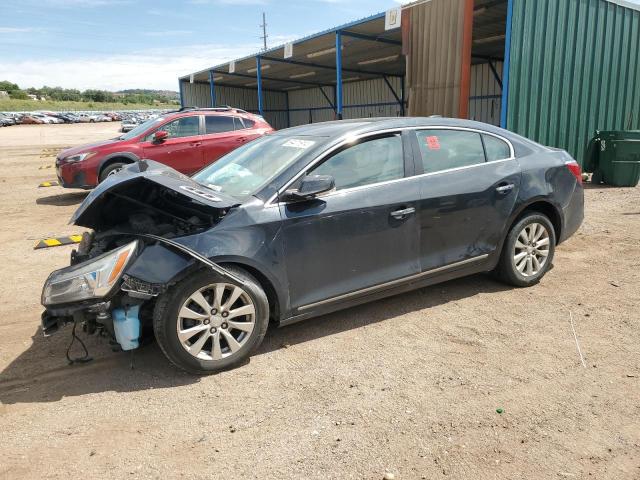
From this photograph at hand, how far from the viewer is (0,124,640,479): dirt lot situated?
7.91ft

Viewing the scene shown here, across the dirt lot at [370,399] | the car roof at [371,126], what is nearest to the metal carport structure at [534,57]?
the car roof at [371,126]

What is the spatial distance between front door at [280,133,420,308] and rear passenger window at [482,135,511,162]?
890 mm

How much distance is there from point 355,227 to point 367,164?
53cm

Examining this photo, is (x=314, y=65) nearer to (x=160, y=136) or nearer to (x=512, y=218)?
(x=160, y=136)

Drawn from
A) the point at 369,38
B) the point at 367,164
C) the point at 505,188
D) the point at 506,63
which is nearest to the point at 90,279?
the point at 367,164

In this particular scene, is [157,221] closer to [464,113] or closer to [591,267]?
[591,267]

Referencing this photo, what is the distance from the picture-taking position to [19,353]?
3598mm

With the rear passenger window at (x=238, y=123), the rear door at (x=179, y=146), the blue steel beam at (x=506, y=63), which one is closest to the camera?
the blue steel beam at (x=506, y=63)

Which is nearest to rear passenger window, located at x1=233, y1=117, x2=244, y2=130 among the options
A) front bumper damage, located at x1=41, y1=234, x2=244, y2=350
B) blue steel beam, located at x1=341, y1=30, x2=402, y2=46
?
blue steel beam, located at x1=341, y1=30, x2=402, y2=46

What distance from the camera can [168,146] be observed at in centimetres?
973

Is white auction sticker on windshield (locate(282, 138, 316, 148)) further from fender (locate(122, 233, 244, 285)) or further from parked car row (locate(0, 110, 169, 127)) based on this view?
parked car row (locate(0, 110, 169, 127))

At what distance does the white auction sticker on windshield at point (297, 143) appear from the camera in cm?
375

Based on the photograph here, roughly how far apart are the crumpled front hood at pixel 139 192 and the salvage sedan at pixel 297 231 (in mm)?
12

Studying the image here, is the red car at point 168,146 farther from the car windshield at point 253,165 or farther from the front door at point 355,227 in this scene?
the front door at point 355,227
